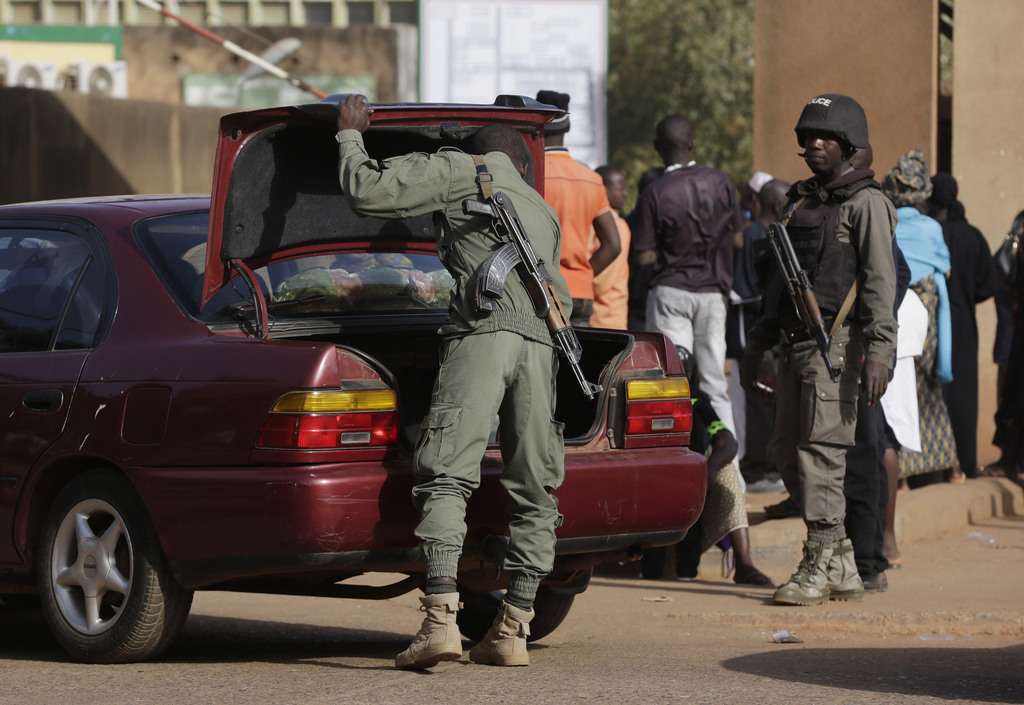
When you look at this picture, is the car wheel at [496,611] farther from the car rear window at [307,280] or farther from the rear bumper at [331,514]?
the car rear window at [307,280]

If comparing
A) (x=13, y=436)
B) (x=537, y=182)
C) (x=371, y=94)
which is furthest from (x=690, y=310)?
(x=371, y=94)

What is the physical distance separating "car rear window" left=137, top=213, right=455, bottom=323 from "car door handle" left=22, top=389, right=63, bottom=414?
1.72 ft

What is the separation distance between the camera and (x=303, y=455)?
16.0 feet

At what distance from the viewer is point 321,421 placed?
4.91m

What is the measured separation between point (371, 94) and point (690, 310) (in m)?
21.5

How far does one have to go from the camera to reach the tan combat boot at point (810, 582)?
281 inches

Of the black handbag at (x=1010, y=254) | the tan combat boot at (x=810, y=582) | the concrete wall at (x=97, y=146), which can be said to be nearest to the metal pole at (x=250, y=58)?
the concrete wall at (x=97, y=146)

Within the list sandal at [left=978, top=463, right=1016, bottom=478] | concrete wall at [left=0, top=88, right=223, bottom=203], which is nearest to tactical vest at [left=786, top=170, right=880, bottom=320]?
sandal at [left=978, top=463, right=1016, bottom=478]

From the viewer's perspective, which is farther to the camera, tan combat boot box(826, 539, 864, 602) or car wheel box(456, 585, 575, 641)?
tan combat boot box(826, 539, 864, 602)

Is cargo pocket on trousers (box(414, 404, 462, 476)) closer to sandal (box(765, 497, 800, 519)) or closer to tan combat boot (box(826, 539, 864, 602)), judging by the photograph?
tan combat boot (box(826, 539, 864, 602))

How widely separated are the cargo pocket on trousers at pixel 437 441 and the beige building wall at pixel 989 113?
7815 millimetres

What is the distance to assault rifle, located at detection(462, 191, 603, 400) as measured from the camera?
512 centimetres

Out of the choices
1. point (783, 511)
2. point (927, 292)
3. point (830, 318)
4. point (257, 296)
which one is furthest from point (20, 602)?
point (927, 292)

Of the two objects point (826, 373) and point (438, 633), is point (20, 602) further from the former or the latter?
point (826, 373)
